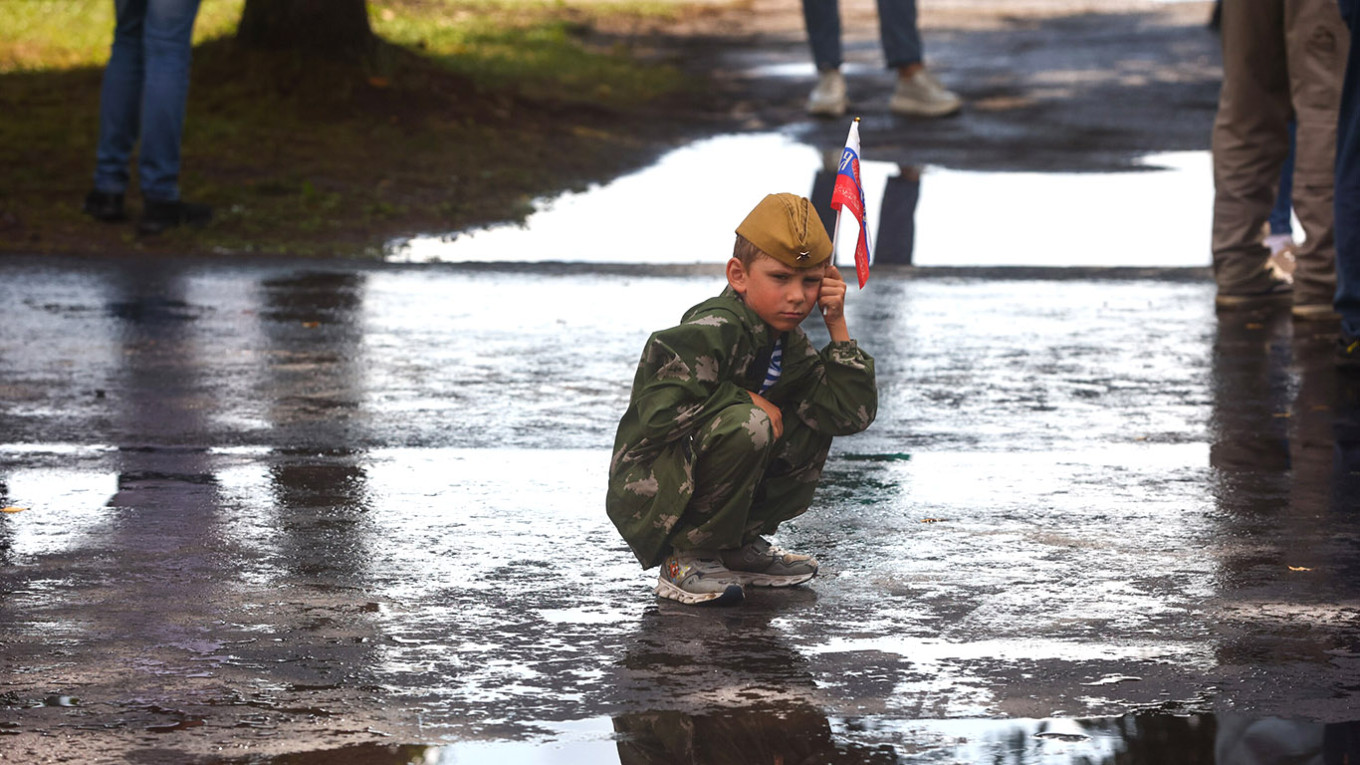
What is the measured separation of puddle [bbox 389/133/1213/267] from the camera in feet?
29.7

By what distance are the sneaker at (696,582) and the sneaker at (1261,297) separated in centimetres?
426

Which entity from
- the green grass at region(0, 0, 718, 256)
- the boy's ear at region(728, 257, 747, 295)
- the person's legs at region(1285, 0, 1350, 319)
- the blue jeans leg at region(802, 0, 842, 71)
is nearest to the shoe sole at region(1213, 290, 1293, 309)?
the person's legs at region(1285, 0, 1350, 319)

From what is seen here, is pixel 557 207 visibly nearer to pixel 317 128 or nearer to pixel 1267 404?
pixel 317 128

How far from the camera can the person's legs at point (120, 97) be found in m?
9.26

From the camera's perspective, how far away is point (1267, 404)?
5.98 meters

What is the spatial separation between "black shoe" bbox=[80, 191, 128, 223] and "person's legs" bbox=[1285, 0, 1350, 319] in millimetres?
5596

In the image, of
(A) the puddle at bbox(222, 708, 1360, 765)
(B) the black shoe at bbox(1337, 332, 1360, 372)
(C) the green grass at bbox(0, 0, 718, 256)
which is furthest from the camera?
(C) the green grass at bbox(0, 0, 718, 256)

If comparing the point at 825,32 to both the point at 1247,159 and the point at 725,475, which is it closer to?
the point at 1247,159

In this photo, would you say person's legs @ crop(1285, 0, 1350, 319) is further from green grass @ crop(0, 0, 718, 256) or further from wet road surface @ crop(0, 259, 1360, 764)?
green grass @ crop(0, 0, 718, 256)

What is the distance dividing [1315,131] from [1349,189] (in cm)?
→ 81

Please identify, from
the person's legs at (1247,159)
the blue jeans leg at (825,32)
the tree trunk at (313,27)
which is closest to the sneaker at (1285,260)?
the person's legs at (1247,159)

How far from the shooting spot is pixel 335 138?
39.0ft

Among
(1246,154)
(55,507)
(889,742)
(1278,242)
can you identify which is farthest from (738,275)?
(1278,242)

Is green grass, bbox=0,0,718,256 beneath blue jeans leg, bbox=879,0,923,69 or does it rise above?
beneath
